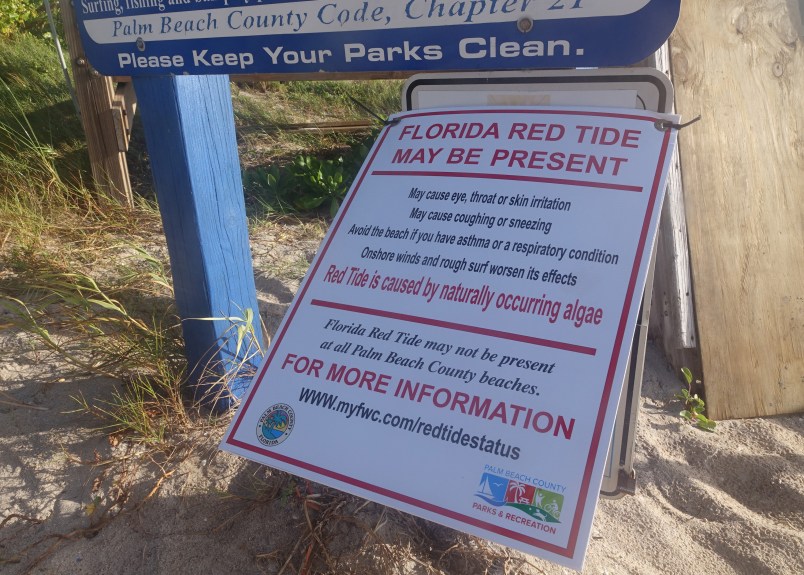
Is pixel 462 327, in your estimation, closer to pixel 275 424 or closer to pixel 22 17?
pixel 275 424

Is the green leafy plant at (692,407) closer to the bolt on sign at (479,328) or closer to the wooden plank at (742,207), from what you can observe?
the wooden plank at (742,207)

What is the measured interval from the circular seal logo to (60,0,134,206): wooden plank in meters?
2.85

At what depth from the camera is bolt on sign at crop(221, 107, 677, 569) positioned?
Answer: 46.3 inches

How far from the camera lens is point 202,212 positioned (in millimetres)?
2203

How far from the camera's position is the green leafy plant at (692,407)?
260cm

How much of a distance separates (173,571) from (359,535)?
512 millimetres

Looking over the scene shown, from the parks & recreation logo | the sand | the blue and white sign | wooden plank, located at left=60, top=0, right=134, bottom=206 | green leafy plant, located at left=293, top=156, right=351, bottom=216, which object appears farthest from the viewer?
green leafy plant, located at left=293, top=156, right=351, bottom=216

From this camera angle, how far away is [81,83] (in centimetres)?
387

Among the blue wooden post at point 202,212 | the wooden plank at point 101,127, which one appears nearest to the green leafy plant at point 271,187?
the wooden plank at point 101,127

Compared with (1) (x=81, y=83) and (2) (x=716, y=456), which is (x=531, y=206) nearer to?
(2) (x=716, y=456)

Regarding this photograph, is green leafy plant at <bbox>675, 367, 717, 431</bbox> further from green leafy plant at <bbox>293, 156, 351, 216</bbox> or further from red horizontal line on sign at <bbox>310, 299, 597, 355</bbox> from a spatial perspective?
green leafy plant at <bbox>293, 156, 351, 216</bbox>

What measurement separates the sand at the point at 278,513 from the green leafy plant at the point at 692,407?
1.7 inches

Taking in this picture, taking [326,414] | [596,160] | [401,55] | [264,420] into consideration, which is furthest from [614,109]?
[264,420]

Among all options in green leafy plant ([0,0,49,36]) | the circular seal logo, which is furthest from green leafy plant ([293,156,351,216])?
green leafy plant ([0,0,49,36])
